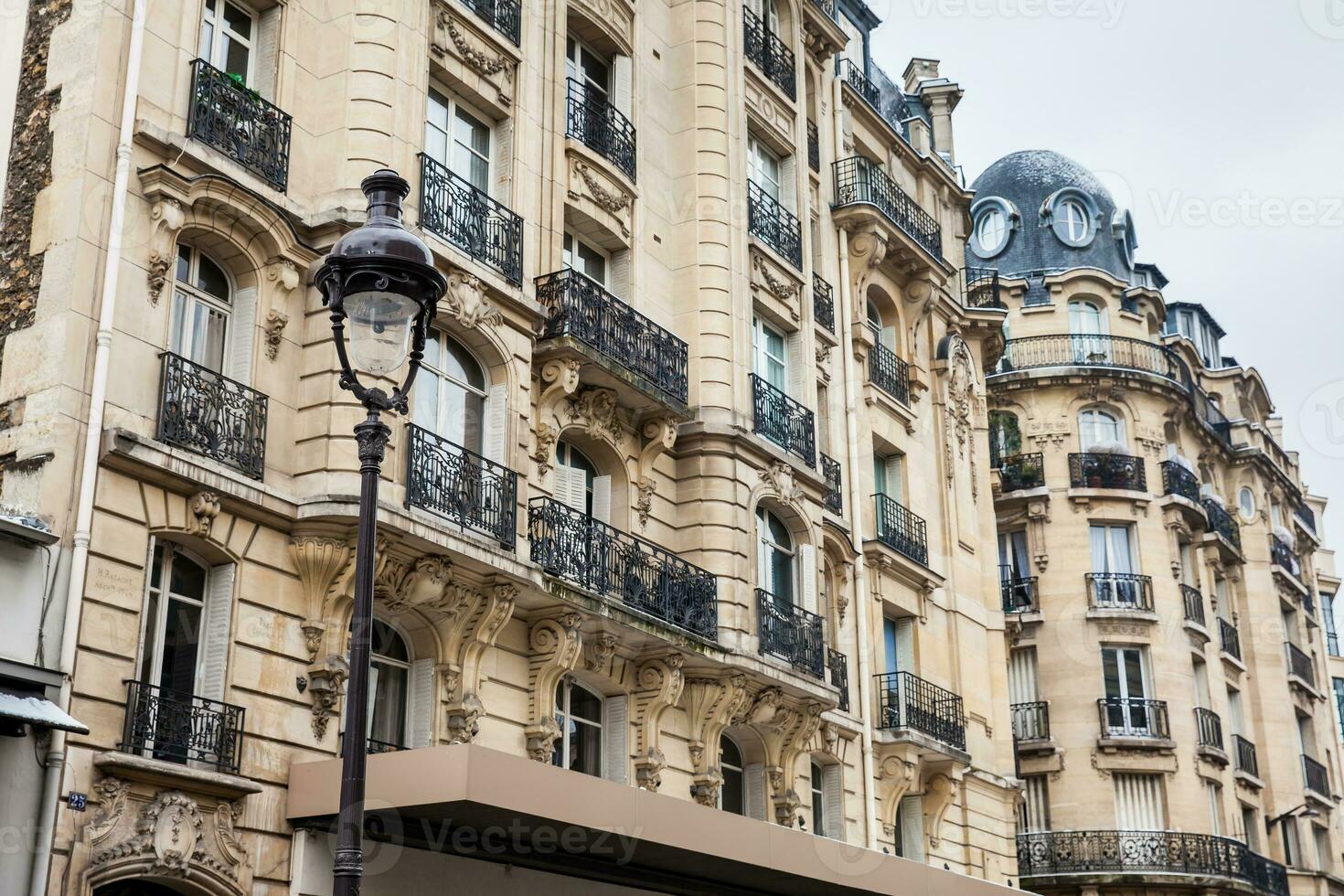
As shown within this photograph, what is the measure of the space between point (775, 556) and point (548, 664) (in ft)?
18.9

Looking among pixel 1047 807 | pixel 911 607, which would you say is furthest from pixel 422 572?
pixel 1047 807

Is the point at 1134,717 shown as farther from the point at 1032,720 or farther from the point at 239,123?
the point at 239,123

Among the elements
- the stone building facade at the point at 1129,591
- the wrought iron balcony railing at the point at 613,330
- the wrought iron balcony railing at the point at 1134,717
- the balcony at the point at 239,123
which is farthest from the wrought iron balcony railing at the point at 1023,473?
the balcony at the point at 239,123

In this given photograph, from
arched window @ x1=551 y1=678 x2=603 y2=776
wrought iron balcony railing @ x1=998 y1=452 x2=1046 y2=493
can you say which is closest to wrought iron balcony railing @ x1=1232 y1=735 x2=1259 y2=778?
wrought iron balcony railing @ x1=998 y1=452 x2=1046 y2=493

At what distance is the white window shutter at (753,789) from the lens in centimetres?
2228

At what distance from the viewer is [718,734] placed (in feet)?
68.8

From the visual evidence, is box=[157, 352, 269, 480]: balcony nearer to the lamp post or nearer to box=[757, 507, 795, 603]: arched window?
the lamp post

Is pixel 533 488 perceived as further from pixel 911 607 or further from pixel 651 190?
pixel 911 607

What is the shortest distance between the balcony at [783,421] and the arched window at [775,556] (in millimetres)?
1022

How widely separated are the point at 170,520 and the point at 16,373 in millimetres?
1812

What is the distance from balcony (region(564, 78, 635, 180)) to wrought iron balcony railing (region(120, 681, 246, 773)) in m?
9.41

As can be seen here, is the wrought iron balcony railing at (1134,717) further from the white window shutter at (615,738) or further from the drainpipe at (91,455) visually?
the drainpipe at (91,455)

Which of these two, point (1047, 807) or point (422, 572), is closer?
point (422, 572)

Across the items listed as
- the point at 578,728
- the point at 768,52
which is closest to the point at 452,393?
the point at 578,728
